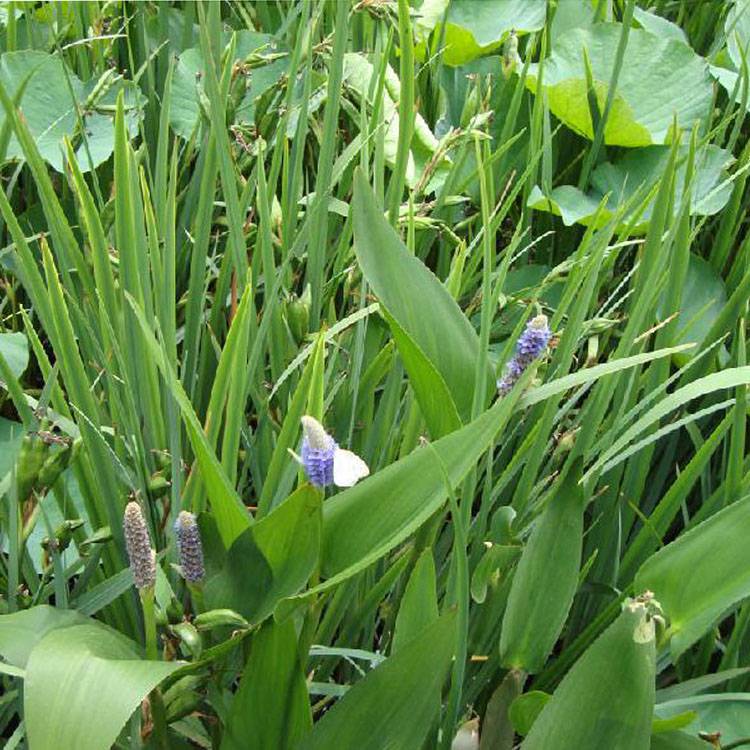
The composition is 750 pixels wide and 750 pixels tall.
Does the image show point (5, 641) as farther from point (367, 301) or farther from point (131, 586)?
point (367, 301)

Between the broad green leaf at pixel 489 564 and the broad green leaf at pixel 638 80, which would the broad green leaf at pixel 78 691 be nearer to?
the broad green leaf at pixel 489 564

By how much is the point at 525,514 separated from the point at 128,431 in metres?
0.28

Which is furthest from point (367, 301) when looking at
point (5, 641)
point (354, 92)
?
point (5, 641)

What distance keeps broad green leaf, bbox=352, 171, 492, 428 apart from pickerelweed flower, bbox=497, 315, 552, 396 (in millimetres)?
28

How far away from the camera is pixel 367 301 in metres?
0.90

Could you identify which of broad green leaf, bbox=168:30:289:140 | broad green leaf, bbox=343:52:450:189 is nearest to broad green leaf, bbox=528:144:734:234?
broad green leaf, bbox=343:52:450:189

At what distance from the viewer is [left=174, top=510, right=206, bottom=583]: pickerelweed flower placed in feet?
1.86

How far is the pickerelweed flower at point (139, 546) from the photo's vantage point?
1.74ft

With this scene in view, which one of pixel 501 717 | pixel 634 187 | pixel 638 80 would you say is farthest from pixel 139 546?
pixel 638 80

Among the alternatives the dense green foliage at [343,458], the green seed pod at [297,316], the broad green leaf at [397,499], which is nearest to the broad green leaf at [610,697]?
the dense green foliage at [343,458]

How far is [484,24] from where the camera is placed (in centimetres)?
141

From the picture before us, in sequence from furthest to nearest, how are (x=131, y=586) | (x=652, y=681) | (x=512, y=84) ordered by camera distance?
1. (x=512, y=84)
2. (x=131, y=586)
3. (x=652, y=681)

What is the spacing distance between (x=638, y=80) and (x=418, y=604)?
883mm

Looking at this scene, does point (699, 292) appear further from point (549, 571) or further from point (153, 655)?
Result: point (153, 655)
